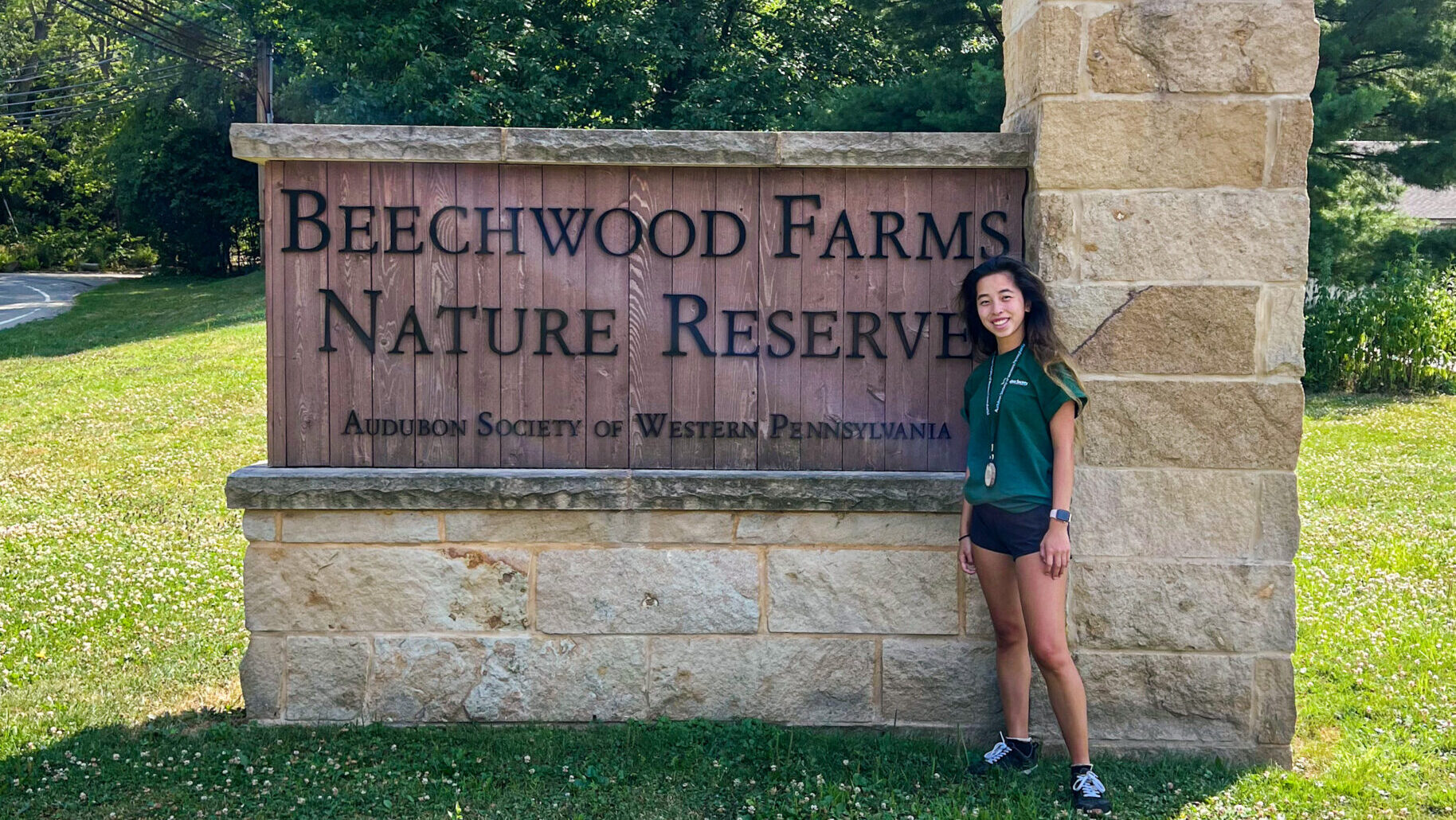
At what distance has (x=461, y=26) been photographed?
700 inches

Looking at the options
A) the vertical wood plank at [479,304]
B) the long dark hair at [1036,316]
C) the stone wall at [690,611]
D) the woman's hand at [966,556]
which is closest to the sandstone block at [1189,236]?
the long dark hair at [1036,316]

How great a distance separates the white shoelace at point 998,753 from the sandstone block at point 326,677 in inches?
83.2

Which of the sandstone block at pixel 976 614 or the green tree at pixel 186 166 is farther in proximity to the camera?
the green tree at pixel 186 166

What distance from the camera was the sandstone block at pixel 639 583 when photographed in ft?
13.6

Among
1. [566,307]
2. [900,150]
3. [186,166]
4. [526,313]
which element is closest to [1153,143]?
[900,150]

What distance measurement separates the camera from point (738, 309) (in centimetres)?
426

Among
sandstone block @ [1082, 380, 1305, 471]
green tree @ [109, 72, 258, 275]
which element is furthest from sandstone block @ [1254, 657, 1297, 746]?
green tree @ [109, 72, 258, 275]

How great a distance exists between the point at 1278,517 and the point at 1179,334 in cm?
69

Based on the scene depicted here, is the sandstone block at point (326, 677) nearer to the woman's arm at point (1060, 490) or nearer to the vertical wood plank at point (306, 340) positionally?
the vertical wood plank at point (306, 340)

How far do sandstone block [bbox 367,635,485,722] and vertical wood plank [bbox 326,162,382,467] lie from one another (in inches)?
26.0

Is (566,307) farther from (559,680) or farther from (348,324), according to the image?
(559,680)

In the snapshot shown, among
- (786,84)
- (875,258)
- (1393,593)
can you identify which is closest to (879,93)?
(786,84)

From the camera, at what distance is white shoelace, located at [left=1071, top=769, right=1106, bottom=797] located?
3.69 metres

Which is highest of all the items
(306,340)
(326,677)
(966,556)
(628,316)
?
(628,316)
